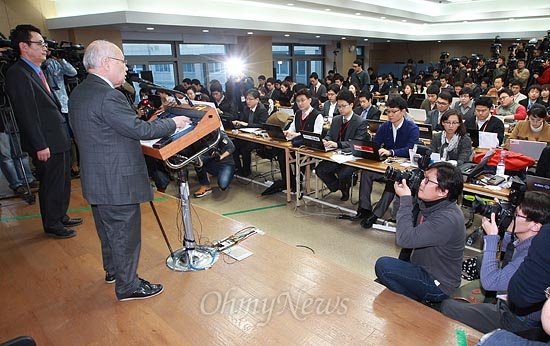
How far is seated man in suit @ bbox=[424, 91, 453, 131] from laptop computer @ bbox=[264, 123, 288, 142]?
1992mm

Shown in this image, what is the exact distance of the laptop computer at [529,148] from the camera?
3.11 m

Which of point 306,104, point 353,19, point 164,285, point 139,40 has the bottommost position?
point 164,285

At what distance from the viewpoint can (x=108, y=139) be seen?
171 centimetres

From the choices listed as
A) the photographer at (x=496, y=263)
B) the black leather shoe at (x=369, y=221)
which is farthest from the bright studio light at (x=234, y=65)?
the photographer at (x=496, y=263)

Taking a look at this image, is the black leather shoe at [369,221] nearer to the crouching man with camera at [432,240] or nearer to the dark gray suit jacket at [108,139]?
the crouching man with camera at [432,240]

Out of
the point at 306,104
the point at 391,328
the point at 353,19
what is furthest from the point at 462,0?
the point at 391,328

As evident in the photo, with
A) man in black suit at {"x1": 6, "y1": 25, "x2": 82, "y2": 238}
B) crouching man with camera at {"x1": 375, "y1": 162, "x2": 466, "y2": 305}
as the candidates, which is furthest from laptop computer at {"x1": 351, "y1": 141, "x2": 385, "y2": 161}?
man in black suit at {"x1": 6, "y1": 25, "x2": 82, "y2": 238}

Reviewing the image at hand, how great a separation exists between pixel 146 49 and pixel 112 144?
7.76 meters

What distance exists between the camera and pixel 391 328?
1763 millimetres

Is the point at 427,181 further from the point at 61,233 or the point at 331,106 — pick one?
the point at 331,106

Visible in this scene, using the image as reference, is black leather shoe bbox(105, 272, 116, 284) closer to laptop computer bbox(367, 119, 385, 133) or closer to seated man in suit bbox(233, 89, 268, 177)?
seated man in suit bbox(233, 89, 268, 177)

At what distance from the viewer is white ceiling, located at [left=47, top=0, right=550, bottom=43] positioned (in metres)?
6.23

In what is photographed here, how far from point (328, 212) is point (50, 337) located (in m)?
2.83

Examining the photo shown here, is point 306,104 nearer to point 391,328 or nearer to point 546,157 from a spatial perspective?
point 546,157
